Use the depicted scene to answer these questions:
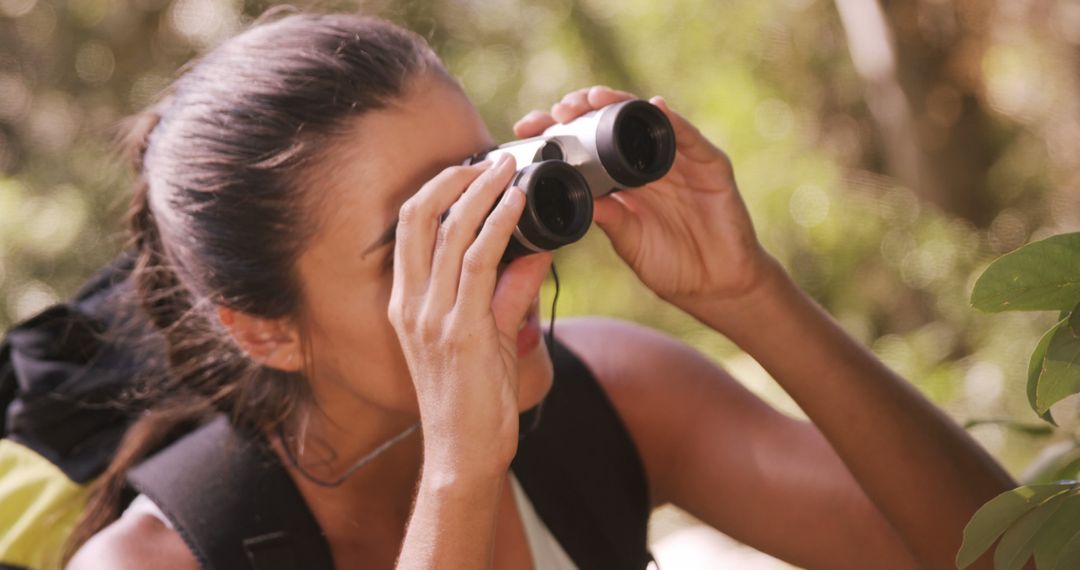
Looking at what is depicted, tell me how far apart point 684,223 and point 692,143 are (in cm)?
10

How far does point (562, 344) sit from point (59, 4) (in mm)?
3808

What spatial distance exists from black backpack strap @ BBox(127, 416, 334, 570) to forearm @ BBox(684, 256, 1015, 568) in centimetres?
57

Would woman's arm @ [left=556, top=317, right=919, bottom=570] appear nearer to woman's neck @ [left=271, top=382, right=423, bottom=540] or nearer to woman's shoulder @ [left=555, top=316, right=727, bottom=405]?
woman's shoulder @ [left=555, top=316, right=727, bottom=405]

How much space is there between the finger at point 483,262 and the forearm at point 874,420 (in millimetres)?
378

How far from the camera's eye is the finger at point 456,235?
40.0 inches

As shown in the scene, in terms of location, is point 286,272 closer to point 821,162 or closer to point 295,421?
point 295,421

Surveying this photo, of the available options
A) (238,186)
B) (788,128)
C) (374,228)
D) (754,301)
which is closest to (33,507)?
(238,186)

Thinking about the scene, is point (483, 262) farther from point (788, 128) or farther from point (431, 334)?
point (788, 128)

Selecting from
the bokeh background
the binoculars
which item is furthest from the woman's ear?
the bokeh background

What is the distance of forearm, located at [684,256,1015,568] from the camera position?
119 cm

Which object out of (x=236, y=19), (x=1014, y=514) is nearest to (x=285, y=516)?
(x=1014, y=514)

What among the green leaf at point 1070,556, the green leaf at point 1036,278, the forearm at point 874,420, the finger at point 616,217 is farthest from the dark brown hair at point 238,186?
the green leaf at point 1070,556

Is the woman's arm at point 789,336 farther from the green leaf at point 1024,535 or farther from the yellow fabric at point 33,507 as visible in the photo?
the yellow fabric at point 33,507

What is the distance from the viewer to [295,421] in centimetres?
150
